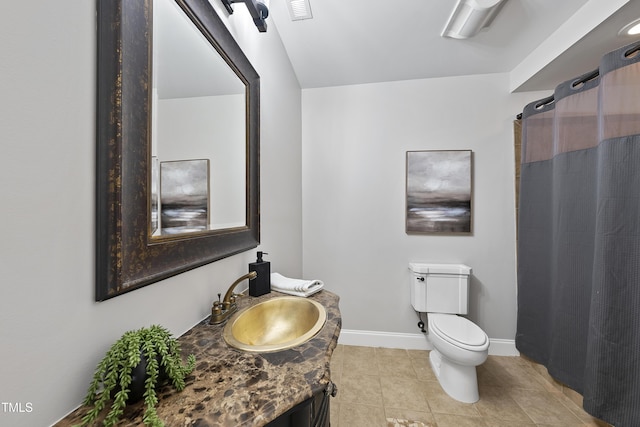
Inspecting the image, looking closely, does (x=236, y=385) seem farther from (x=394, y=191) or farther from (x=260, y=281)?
(x=394, y=191)

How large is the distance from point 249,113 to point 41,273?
3.48 feet

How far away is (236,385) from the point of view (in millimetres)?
552

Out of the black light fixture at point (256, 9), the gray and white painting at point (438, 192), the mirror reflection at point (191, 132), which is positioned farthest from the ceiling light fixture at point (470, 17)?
the mirror reflection at point (191, 132)

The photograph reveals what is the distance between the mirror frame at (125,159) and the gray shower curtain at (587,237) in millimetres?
2032

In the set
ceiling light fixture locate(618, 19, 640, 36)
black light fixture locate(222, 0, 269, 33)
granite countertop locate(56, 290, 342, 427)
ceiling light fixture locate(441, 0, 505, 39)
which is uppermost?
ceiling light fixture locate(441, 0, 505, 39)

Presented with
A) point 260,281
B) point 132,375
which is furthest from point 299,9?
point 132,375

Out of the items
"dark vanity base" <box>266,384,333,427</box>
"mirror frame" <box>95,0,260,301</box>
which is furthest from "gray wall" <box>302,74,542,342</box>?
"mirror frame" <box>95,0,260,301</box>

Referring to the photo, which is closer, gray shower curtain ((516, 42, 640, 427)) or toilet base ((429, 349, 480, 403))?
gray shower curtain ((516, 42, 640, 427))

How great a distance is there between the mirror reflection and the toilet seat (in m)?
1.60

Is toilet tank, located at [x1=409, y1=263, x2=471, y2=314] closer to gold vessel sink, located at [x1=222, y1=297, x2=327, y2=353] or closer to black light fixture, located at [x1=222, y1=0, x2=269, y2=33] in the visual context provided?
gold vessel sink, located at [x1=222, y1=297, x2=327, y2=353]

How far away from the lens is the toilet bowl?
1487mm

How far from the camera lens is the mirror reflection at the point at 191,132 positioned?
0.70 m

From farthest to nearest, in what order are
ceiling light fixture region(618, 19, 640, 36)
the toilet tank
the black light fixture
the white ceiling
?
the toilet tank → the white ceiling → ceiling light fixture region(618, 19, 640, 36) → the black light fixture

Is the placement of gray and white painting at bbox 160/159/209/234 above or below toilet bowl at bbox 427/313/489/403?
above
